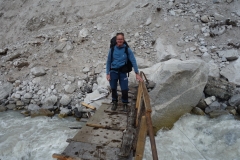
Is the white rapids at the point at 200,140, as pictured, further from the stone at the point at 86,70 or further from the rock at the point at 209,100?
the stone at the point at 86,70

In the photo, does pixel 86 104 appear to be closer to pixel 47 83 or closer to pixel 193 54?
pixel 47 83

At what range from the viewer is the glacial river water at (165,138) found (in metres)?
5.71

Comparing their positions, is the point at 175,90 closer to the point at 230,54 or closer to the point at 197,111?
the point at 197,111

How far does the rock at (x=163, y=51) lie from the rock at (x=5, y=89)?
6762mm

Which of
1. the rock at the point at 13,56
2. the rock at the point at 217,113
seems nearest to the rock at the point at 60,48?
the rock at the point at 13,56

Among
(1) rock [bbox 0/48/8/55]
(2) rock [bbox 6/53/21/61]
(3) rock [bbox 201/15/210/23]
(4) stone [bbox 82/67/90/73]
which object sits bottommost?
(4) stone [bbox 82/67/90/73]

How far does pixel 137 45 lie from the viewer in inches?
413

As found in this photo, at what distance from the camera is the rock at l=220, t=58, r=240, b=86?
851 centimetres

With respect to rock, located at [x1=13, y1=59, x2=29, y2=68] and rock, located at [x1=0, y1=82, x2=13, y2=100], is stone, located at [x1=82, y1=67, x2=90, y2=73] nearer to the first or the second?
rock, located at [x1=13, y1=59, x2=29, y2=68]

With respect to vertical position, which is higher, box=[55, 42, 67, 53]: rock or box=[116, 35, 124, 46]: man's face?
box=[116, 35, 124, 46]: man's face

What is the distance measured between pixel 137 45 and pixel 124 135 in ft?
22.3

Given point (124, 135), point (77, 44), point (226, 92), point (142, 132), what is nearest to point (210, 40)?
point (226, 92)

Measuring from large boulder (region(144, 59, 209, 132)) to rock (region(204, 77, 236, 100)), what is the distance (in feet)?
2.23

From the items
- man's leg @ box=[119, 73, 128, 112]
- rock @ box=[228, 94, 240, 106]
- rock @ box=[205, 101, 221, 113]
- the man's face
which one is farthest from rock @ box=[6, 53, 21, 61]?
rock @ box=[228, 94, 240, 106]
